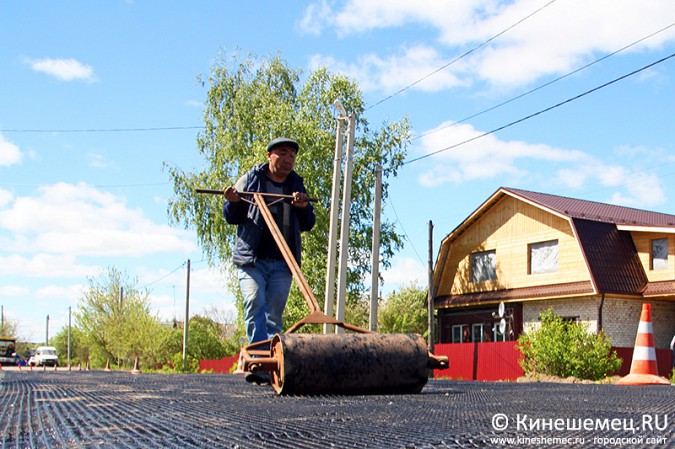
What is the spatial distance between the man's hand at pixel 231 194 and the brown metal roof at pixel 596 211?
68.2 ft

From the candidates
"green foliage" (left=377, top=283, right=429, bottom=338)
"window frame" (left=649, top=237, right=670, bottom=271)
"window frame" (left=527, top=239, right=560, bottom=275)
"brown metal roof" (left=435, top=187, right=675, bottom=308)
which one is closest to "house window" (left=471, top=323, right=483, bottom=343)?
"brown metal roof" (left=435, top=187, right=675, bottom=308)

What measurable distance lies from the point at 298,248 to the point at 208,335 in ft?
124

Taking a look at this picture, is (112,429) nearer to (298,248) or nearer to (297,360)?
(297,360)

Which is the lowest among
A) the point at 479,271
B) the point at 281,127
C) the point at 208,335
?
the point at 208,335

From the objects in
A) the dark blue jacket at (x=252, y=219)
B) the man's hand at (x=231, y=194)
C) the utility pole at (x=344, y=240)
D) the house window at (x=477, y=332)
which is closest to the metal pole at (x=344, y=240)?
the utility pole at (x=344, y=240)

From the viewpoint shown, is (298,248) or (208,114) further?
(208,114)

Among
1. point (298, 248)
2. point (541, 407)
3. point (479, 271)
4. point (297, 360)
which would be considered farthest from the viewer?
point (479, 271)

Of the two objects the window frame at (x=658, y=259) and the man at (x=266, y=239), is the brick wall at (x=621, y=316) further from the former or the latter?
the man at (x=266, y=239)

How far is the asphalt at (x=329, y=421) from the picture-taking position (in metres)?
2.52

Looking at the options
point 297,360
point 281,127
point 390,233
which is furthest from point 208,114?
point 297,360

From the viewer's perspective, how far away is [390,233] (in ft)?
94.9

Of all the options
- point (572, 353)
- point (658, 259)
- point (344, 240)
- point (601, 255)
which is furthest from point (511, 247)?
point (344, 240)

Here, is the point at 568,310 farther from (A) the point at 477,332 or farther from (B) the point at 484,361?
(A) the point at 477,332

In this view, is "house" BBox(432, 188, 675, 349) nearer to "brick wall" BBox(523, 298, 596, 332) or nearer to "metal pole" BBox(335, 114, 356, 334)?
"brick wall" BBox(523, 298, 596, 332)
